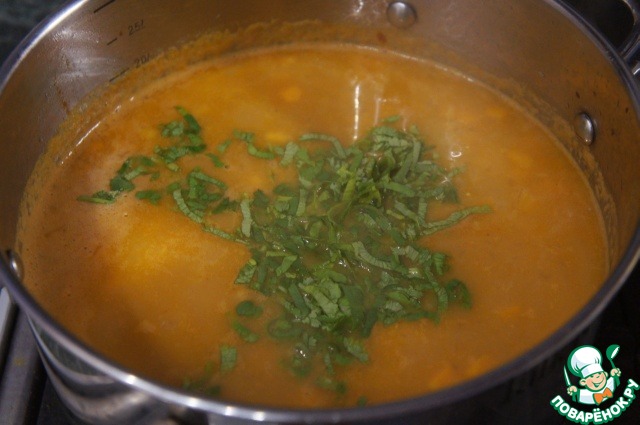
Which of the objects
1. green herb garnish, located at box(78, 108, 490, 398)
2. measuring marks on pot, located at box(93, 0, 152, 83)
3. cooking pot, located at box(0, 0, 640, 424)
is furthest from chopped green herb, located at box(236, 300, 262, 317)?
measuring marks on pot, located at box(93, 0, 152, 83)

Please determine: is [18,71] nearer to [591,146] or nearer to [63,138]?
[63,138]

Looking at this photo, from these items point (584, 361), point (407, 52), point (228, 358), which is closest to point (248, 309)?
point (228, 358)

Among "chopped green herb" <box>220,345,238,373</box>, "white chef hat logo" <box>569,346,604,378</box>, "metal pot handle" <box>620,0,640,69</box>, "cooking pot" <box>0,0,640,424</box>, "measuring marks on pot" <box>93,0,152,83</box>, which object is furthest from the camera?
"measuring marks on pot" <box>93,0,152,83</box>

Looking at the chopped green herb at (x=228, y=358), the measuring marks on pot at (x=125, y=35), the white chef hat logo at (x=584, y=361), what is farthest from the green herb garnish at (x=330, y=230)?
the white chef hat logo at (x=584, y=361)

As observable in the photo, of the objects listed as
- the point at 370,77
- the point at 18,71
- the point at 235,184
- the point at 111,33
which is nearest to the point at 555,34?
the point at 370,77

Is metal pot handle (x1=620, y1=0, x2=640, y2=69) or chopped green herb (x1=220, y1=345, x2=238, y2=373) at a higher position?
metal pot handle (x1=620, y1=0, x2=640, y2=69)

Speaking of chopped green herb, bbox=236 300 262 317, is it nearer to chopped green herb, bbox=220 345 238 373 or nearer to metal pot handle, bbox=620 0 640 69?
chopped green herb, bbox=220 345 238 373

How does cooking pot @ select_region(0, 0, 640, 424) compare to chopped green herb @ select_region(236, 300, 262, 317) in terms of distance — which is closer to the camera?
cooking pot @ select_region(0, 0, 640, 424)

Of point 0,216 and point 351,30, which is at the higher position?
point 351,30
